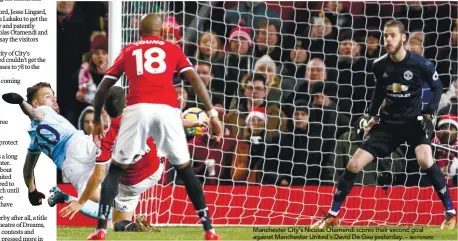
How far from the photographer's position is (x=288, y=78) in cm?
1570

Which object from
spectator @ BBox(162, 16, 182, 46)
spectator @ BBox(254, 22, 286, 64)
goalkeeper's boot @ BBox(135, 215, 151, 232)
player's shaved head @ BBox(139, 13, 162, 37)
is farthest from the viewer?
spectator @ BBox(254, 22, 286, 64)

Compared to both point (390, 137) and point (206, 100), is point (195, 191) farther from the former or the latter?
point (390, 137)

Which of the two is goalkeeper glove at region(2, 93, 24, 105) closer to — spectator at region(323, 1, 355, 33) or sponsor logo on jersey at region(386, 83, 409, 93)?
sponsor logo on jersey at region(386, 83, 409, 93)

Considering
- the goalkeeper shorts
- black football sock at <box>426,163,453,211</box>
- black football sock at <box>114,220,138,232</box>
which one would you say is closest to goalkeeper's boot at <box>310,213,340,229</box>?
the goalkeeper shorts

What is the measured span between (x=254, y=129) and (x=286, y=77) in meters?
0.87

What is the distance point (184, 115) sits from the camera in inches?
470

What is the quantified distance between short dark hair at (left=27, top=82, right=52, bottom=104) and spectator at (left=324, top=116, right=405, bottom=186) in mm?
4212

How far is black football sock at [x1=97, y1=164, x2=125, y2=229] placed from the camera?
10.8m

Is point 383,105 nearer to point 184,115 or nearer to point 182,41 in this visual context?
point 184,115

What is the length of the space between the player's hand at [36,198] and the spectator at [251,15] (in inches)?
191

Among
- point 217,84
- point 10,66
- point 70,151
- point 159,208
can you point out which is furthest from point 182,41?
point 10,66

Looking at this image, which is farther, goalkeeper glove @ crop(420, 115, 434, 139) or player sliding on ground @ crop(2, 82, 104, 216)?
goalkeeper glove @ crop(420, 115, 434, 139)

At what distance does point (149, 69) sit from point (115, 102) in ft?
3.82

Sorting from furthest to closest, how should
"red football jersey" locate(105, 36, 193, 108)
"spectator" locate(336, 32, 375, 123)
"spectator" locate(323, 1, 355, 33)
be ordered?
"spectator" locate(323, 1, 355, 33), "spectator" locate(336, 32, 375, 123), "red football jersey" locate(105, 36, 193, 108)
